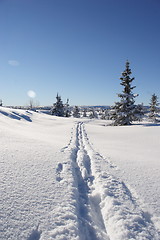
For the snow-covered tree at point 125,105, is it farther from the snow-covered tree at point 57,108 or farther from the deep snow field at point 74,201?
the snow-covered tree at point 57,108

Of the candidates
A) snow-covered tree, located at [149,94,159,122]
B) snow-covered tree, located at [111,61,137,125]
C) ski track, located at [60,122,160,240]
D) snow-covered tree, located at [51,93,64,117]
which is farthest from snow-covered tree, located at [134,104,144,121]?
snow-covered tree, located at [51,93,64,117]

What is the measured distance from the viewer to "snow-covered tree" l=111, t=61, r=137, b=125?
19359 mm

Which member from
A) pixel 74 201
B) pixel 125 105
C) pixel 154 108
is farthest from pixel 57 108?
pixel 74 201

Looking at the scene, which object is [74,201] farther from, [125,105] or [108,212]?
[125,105]

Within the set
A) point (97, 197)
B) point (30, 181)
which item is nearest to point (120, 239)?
point (97, 197)

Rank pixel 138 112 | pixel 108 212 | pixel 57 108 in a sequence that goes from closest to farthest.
→ pixel 108 212 < pixel 138 112 < pixel 57 108

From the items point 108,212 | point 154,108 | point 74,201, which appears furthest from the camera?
point 154,108

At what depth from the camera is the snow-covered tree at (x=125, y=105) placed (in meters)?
19.4

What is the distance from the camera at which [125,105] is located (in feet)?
63.9

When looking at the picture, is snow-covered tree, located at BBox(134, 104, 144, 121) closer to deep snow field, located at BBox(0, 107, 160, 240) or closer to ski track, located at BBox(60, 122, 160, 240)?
deep snow field, located at BBox(0, 107, 160, 240)

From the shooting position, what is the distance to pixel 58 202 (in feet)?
7.54

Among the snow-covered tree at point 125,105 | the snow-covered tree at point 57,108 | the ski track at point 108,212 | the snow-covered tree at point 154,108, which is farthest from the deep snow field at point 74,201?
the snow-covered tree at point 57,108

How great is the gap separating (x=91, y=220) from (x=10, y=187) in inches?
62.5

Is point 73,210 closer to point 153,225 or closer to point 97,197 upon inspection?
point 97,197
